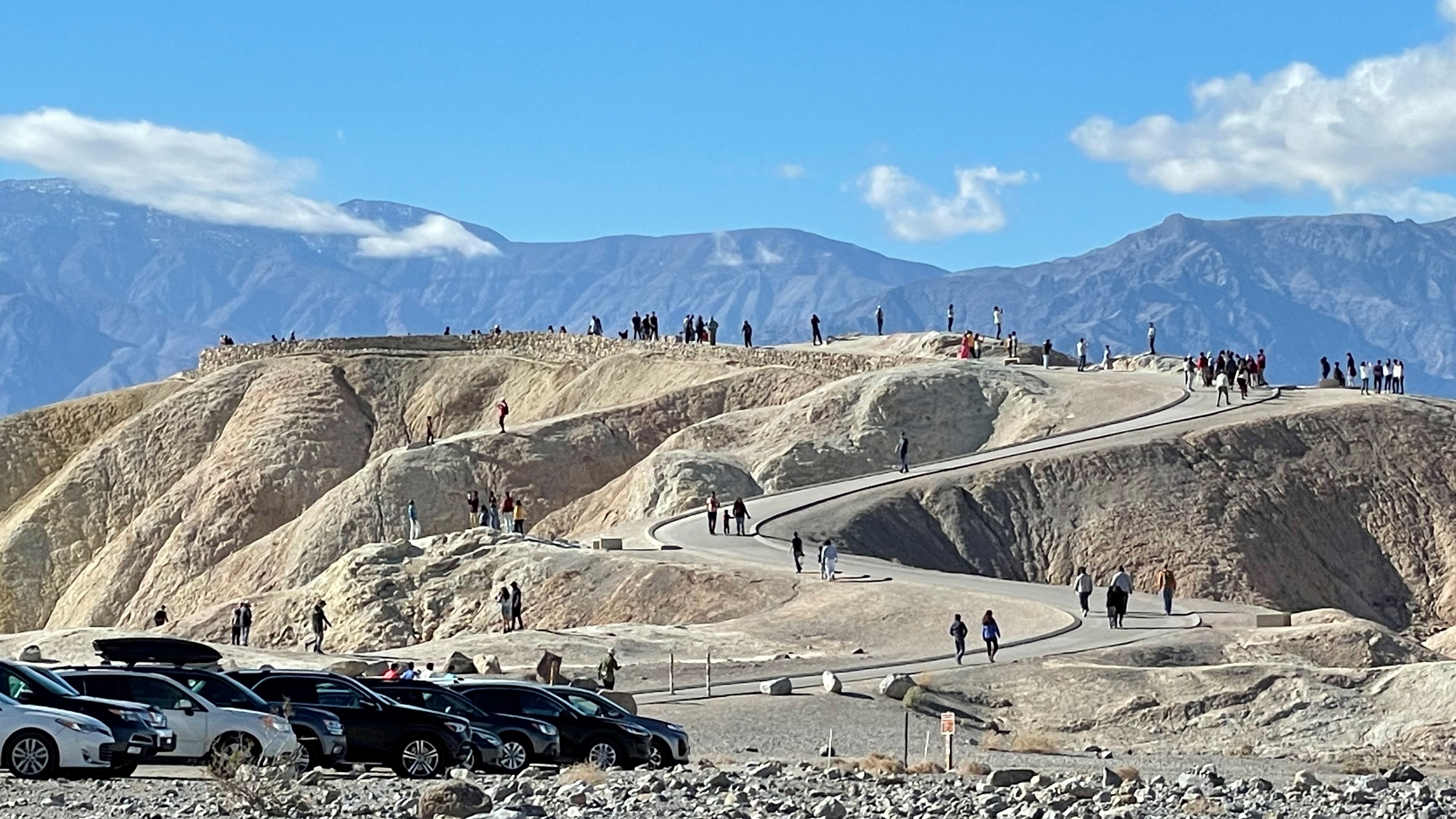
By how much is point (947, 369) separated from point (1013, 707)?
41.6 metres

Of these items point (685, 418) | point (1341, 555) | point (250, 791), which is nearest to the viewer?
point (250, 791)

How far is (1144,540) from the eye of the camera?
67.2 m

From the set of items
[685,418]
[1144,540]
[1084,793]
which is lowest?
[1084,793]

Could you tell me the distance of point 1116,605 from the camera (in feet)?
156

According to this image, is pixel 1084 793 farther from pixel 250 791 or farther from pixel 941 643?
pixel 941 643

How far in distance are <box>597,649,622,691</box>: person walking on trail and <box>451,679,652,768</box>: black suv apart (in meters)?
10.9

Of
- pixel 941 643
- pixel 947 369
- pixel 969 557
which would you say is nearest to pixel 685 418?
pixel 947 369

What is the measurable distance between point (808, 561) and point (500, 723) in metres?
30.3

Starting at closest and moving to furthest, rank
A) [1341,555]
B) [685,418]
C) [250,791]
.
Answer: [250,791] → [1341,555] → [685,418]

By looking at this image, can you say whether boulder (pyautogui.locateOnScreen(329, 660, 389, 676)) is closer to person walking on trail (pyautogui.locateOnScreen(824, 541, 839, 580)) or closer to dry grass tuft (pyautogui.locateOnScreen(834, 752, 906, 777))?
dry grass tuft (pyautogui.locateOnScreen(834, 752, 906, 777))

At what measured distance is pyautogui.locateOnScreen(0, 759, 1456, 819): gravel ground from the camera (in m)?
20.4

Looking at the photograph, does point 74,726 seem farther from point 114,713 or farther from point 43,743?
point 114,713

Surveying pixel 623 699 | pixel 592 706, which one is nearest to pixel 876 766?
pixel 592 706

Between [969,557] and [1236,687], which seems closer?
[1236,687]
